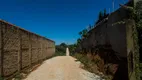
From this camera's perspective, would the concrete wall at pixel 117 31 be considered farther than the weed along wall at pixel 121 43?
Yes

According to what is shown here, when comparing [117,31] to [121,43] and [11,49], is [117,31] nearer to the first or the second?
[121,43]

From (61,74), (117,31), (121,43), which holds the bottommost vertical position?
(61,74)

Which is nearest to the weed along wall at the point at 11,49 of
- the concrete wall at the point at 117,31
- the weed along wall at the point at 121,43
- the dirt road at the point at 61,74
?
the dirt road at the point at 61,74

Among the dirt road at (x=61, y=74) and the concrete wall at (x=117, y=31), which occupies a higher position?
the concrete wall at (x=117, y=31)

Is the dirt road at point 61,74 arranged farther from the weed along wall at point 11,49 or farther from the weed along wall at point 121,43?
the weed along wall at point 121,43

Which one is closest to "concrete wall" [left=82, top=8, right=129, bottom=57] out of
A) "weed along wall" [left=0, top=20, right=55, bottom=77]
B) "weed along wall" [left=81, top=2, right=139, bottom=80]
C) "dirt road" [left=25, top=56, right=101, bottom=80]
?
"weed along wall" [left=81, top=2, right=139, bottom=80]

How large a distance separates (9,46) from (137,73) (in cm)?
604

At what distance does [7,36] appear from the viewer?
7.93 m

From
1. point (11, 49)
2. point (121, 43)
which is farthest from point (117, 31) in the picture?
point (11, 49)

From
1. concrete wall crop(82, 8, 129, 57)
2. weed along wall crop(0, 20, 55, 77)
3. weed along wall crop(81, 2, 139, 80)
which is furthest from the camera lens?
concrete wall crop(82, 8, 129, 57)

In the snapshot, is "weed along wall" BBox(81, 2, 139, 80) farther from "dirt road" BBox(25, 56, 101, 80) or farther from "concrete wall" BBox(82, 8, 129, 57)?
"dirt road" BBox(25, 56, 101, 80)

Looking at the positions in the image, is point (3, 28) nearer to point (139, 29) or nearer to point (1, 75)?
point (1, 75)

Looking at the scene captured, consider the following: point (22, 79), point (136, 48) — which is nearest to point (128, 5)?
point (136, 48)

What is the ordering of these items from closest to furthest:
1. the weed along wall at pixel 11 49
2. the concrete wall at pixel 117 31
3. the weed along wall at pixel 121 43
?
the weed along wall at pixel 121 43 < the weed along wall at pixel 11 49 < the concrete wall at pixel 117 31
